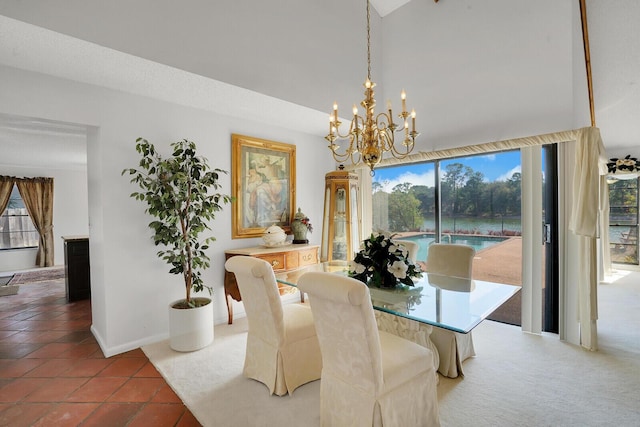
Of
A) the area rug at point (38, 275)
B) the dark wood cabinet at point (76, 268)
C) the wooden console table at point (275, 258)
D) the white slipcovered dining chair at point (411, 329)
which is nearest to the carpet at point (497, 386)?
the white slipcovered dining chair at point (411, 329)

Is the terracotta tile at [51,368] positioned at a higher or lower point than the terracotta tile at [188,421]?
higher

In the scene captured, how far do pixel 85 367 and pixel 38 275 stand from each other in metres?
5.17

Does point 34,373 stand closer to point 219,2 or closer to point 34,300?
point 34,300

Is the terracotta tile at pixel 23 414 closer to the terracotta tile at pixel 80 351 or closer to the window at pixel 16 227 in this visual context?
the terracotta tile at pixel 80 351

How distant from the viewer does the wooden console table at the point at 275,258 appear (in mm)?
3439

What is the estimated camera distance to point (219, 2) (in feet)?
8.83

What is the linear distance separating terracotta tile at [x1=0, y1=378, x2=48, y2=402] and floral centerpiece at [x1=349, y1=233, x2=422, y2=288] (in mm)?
2493

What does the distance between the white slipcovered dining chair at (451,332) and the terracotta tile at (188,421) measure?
1740mm

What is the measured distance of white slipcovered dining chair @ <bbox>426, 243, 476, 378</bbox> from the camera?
2369 mm

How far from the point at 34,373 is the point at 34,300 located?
2.71 metres

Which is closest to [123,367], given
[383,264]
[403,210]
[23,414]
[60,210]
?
[23,414]

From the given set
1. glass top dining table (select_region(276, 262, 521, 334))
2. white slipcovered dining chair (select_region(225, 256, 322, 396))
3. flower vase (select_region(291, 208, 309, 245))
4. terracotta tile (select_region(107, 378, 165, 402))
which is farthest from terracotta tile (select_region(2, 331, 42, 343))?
flower vase (select_region(291, 208, 309, 245))

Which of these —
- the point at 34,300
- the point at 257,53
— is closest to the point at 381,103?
the point at 257,53

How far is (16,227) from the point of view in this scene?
695 cm
